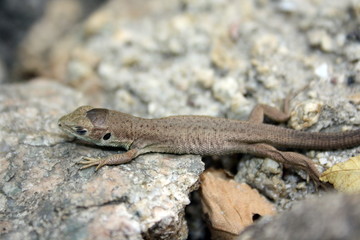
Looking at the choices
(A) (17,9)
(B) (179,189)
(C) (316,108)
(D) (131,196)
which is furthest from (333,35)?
(A) (17,9)

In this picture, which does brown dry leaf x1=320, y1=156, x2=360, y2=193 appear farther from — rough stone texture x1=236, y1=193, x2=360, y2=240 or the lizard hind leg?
rough stone texture x1=236, y1=193, x2=360, y2=240

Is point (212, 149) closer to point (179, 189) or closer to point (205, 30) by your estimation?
point (179, 189)

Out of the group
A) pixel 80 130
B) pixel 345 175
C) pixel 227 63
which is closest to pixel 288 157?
pixel 345 175

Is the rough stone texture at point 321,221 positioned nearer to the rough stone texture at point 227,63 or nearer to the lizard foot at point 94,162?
the rough stone texture at point 227,63

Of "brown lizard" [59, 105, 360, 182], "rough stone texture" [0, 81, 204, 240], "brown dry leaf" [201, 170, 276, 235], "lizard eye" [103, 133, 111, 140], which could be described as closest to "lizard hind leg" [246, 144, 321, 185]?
"brown lizard" [59, 105, 360, 182]

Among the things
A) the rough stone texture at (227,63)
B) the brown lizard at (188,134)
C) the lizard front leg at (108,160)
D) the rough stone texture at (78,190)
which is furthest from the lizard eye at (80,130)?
the rough stone texture at (227,63)

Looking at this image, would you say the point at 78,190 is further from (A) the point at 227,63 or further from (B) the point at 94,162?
(A) the point at 227,63
